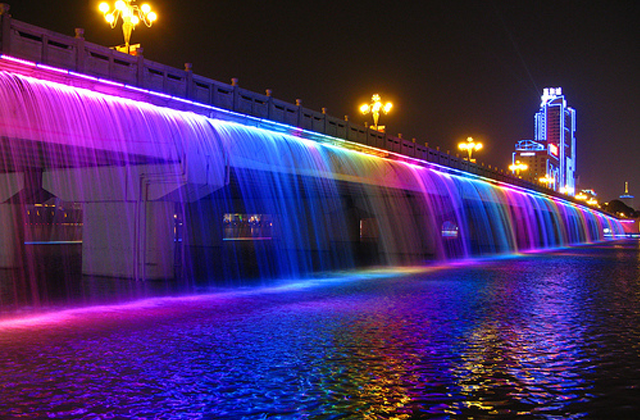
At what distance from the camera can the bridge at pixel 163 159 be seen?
1644 centimetres

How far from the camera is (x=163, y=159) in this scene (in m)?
20.1

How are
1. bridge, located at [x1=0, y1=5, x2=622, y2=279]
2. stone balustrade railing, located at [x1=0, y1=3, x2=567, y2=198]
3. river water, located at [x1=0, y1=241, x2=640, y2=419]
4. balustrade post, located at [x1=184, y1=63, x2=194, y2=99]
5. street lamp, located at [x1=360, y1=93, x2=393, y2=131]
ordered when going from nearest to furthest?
river water, located at [x1=0, y1=241, x2=640, y2=419], stone balustrade railing, located at [x1=0, y1=3, x2=567, y2=198], bridge, located at [x1=0, y1=5, x2=622, y2=279], balustrade post, located at [x1=184, y1=63, x2=194, y2=99], street lamp, located at [x1=360, y1=93, x2=393, y2=131]

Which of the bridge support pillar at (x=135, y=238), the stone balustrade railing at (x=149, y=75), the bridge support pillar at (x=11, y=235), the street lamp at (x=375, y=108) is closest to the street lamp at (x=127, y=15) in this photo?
the stone balustrade railing at (x=149, y=75)

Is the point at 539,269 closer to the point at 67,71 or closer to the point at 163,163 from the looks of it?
the point at 163,163

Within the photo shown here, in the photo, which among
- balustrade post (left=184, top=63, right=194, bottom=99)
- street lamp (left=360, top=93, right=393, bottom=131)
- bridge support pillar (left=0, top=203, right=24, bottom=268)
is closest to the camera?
balustrade post (left=184, top=63, right=194, bottom=99)

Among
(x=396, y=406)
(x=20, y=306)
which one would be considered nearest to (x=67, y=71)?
(x=20, y=306)

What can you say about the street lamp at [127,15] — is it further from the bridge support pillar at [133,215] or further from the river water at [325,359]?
the river water at [325,359]

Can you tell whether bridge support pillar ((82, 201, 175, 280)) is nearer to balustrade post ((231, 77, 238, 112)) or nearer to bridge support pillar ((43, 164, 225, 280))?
bridge support pillar ((43, 164, 225, 280))

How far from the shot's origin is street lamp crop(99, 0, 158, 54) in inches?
850

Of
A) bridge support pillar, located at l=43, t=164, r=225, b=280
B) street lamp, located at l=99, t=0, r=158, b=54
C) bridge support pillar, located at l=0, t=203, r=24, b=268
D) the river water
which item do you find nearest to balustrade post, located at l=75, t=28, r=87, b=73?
street lamp, located at l=99, t=0, r=158, b=54

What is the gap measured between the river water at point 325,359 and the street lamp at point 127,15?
10446 millimetres

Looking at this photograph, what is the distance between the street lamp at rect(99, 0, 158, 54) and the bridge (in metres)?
3.11

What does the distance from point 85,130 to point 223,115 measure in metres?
6.40

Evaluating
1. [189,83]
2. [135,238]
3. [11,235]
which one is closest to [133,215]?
[135,238]
